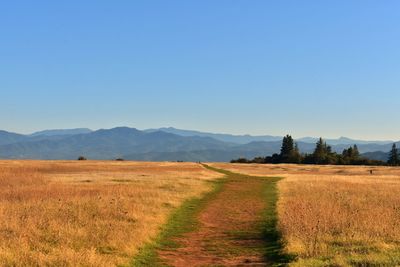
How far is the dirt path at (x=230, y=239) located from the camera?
15359mm

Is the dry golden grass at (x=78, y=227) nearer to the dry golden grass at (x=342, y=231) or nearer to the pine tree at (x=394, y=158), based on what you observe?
the dry golden grass at (x=342, y=231)

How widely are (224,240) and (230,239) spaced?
339 mm

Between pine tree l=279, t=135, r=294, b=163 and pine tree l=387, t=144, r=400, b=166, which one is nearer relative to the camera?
pine tree l=387, t=144, r=400, b=166

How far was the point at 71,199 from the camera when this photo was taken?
27219 millimetres

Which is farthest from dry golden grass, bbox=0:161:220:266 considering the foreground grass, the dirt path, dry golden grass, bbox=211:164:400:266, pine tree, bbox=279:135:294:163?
pine tree, bbox=279:135:294:163

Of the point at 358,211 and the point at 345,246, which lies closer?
the point at 345,246

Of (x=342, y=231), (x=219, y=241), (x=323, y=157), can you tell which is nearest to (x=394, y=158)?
(x=323, y=157)

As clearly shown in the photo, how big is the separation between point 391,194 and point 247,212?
14.2 meters

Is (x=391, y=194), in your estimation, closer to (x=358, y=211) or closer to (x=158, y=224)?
(x=358, y=211)

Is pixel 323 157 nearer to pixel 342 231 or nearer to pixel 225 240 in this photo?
pixel 342 231

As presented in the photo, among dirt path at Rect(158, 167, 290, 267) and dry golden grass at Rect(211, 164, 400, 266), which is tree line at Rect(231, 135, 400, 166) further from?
dirt path at Rect(158, 167, 290, 267)

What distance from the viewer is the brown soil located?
50.4 feet

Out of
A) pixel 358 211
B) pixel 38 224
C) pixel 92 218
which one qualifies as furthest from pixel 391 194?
pixel 38 224

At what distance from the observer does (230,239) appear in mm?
18938
